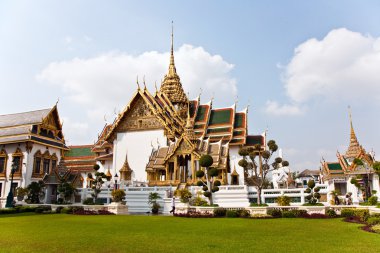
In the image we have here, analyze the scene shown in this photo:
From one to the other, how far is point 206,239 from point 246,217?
21.8 feet

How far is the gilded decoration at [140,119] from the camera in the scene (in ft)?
93.9

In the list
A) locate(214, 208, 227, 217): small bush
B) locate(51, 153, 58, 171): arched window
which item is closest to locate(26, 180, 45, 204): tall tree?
locate(51, 153, 58, 171): arched window

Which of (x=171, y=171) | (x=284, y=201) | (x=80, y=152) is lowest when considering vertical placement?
(x=284, y=201)

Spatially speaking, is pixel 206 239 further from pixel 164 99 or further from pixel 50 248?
pixel 164 99

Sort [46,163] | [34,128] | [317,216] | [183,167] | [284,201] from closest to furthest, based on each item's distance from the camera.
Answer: [317,216] → [284,201] → [183,167] → [34,128] → [46,163]

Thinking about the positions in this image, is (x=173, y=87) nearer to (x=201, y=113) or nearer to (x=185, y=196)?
(x=201, y=113)

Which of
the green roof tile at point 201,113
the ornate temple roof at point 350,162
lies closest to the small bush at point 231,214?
the ornate temple roof at point 350,162

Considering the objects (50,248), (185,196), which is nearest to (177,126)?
(185,196)

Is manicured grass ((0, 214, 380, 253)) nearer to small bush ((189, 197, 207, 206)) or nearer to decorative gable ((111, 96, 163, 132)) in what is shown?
small bush ((189, 197, 207, 206))

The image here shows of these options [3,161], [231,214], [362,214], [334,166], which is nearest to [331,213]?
[362,214]

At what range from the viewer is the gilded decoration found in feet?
93.9

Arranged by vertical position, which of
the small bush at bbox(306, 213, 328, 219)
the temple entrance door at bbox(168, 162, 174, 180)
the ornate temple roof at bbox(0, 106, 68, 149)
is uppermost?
the ornate temple roof at bbox(0, 106, 68, 149)

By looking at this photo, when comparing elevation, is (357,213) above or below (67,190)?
below

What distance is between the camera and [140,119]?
29188mm
